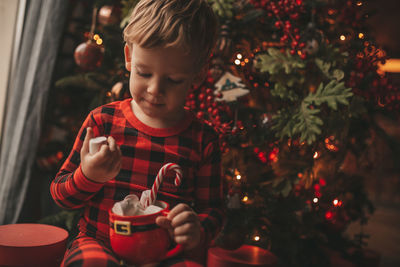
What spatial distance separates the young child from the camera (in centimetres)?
66

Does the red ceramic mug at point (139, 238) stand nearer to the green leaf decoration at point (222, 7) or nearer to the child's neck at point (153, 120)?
the child's neck at point (153, 120)

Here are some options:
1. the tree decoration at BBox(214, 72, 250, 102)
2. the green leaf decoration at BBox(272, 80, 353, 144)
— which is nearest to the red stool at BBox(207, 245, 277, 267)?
the green leaf decoration at BBox(272, 80, 353, 144)

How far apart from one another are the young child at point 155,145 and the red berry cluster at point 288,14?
1.58 feet

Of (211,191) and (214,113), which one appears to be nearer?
(211,191)

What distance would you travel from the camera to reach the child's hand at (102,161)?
A: 0.63 meters

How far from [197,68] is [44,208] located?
1.36 meters

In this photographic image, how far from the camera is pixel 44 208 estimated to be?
1761 millimetres

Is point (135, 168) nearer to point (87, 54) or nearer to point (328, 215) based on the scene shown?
point (87, 54)

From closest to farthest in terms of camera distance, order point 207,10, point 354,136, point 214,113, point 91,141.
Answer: point 91,141, point 207,10, point 214,113, point 354,136

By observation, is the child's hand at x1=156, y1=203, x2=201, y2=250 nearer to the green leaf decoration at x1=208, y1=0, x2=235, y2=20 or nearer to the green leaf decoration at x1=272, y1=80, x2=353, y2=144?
the green leaf decoration at x1=272, y1=80, x2=353, y2=144

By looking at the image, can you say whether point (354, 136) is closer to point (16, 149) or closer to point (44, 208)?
point (16, 149)

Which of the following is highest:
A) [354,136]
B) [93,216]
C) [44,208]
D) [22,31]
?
[22,31]

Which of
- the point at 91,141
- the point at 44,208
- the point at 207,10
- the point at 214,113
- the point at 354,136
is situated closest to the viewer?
the point at 91,141

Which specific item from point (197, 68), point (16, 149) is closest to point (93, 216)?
point (197, 68)
